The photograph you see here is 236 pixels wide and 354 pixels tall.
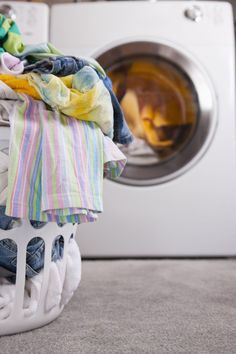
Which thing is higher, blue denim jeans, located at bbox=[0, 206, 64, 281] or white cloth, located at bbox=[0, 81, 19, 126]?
white cloth, located at bbox=[0, 81, 19, 126]

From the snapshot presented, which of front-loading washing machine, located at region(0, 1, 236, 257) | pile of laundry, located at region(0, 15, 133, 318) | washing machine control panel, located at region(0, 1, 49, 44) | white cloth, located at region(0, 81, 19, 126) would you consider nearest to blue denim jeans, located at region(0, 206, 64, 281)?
pile of laundry, located at region(0, 15, 133, 318)

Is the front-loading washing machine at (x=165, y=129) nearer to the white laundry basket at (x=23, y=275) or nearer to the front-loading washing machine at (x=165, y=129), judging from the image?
the front-loading washing machine at (x=165, y=129)

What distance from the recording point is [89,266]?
1.13 meters

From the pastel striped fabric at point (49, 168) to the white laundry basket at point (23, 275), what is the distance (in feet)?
0.18

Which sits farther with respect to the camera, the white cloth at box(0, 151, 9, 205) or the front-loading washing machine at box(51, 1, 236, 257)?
the front-loading washing machine at box(51, 1, 236, 257)

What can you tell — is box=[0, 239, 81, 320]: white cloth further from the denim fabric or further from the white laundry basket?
the denim fabric

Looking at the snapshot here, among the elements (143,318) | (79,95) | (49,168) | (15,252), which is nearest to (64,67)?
(79,95)

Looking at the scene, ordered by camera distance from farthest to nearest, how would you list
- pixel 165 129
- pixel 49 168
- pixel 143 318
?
pixel 165 129 → pixel 143 318 → pixel 49 168

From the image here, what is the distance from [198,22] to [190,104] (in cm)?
30

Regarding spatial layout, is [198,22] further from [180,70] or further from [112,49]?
[112,49]

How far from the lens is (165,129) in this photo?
1279 millimetres

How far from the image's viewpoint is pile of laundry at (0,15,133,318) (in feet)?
1.63

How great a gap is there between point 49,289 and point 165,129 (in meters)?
0.82

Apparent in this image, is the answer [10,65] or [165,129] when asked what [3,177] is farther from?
[165,129]
